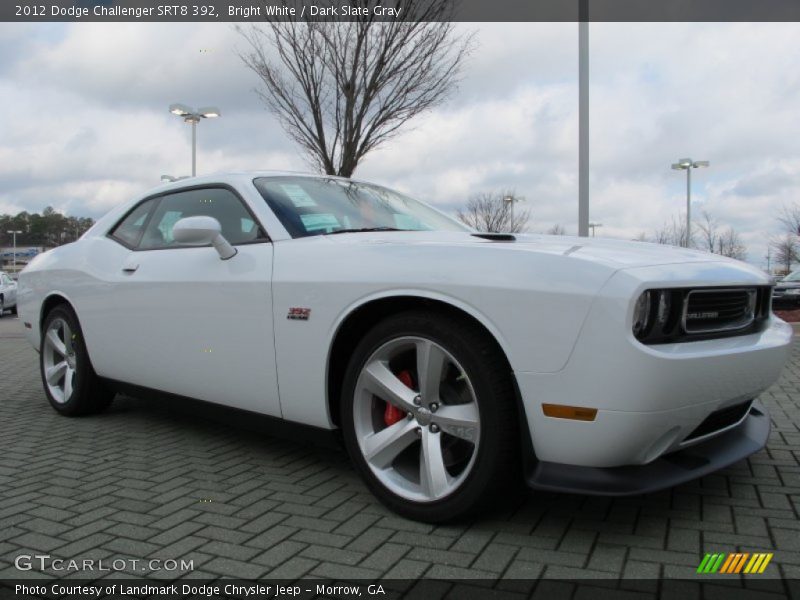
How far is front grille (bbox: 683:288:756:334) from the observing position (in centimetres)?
233

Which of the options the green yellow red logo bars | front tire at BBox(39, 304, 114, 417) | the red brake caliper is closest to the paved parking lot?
the green yellow red logo bars

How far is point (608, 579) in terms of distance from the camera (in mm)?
2076

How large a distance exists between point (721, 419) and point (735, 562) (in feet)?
1.82

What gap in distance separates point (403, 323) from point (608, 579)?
111 cm

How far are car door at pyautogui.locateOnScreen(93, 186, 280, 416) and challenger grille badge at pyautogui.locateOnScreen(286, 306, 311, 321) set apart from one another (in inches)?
5.5

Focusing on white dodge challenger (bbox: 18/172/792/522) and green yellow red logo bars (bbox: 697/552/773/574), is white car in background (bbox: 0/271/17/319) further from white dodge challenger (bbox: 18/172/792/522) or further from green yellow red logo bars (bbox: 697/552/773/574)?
green yellow red logo bars (bbox: 697/552/773/574)

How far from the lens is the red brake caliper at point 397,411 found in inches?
105

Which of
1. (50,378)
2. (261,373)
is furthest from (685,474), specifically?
(50,378)

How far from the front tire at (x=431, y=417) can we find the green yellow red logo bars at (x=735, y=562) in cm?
67

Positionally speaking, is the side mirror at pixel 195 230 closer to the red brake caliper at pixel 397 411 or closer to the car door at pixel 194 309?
the car door at pixel 194 309

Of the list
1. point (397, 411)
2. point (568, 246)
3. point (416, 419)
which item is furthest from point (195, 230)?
point (568, 246)

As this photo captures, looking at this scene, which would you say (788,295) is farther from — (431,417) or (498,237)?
(431,417)

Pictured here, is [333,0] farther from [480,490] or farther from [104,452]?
[480,490]

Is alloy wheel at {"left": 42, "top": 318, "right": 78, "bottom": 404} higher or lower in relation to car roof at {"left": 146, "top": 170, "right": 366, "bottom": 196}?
lower
